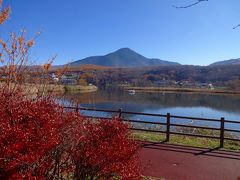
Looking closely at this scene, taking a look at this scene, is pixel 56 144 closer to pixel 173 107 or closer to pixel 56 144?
pixel 56 144

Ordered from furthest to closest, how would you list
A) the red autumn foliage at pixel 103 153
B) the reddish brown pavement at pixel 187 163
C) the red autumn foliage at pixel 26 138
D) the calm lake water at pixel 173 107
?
the calm lake water at pixel 173 107 < the reddish brown pavement at pixel 187 163 < the red autumn foliage at pixel 103 153 < the red autumn foliage at pixel 26 138

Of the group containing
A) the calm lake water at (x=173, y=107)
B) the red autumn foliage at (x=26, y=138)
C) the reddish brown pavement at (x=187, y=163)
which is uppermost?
the red autumn foliage at (x=26, y=138)

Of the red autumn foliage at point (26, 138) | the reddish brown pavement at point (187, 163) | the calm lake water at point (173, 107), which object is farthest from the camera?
the calm lake water at point (173, 107)

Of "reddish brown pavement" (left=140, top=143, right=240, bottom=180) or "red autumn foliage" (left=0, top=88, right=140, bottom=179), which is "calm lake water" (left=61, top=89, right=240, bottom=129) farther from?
"red autumn foliage" (left=0, top=88, right=140, bottom=179)

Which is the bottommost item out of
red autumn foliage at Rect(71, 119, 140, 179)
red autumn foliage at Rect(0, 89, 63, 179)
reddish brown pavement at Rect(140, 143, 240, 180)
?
reddish brown pavement at Rect(140, 143, 240, 180)

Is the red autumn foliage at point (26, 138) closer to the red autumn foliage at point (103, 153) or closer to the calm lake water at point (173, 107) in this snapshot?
the red autumn foliage at point (103, 153)

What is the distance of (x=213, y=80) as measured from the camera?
14900 centimetres

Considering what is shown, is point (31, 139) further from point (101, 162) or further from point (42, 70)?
point (42, 70)

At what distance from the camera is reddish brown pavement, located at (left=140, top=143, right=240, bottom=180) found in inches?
361

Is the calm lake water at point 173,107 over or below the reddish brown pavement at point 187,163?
→ below

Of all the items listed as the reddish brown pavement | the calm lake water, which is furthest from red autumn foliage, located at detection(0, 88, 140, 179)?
the calm lake water

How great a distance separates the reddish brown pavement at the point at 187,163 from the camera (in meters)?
9.18

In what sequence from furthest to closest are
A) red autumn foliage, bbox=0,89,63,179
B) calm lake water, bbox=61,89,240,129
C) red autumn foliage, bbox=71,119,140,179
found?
calm lake water, bbox=61,89,240,129, red autumn foliage, bbox=71,119,140,179, red autumn foliage, bbox=0,89,63,179

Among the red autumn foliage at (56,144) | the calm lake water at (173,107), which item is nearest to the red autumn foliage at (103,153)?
the red autumn foliage at (56,144)
